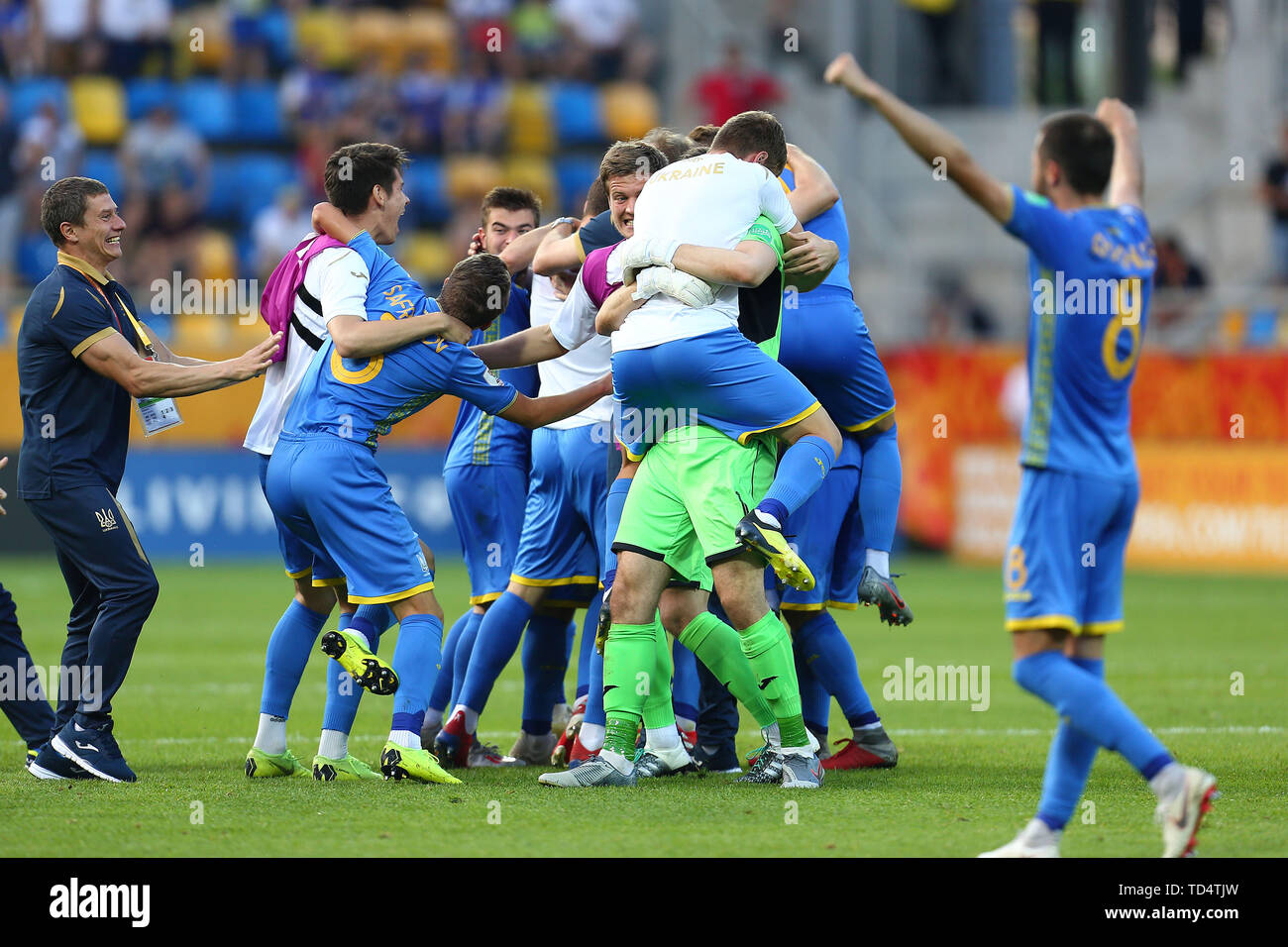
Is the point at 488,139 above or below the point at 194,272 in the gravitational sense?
above

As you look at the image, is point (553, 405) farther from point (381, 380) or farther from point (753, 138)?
point (753, 138)

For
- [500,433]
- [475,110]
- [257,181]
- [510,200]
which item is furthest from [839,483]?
[475,110]

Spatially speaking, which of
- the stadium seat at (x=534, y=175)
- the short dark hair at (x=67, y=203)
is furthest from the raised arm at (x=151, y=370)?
the stadium seat at (x=534, y=175)

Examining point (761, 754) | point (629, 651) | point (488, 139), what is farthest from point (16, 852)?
point (488, 139)

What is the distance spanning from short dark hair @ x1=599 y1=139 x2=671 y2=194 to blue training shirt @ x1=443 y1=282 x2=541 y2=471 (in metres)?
1.02

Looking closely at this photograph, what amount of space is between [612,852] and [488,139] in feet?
60.9

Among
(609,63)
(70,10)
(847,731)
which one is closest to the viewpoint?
(847,731)

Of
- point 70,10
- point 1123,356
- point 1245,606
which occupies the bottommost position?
point 1245,606

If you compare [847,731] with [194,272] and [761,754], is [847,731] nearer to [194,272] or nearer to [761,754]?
[761,754]

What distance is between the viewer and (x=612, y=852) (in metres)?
5.07

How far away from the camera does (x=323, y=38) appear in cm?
2320

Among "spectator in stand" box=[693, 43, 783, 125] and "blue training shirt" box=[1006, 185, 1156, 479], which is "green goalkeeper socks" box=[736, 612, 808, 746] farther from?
"spectator in stand" box=[693, 43, 783, 125]

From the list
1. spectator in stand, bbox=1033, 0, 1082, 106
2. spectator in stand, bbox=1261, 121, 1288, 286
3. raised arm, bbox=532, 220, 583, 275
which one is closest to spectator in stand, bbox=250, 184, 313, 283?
spectator in stand, bbox=1033, 0, 1082, 106

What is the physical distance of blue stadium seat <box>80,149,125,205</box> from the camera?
809 inches
